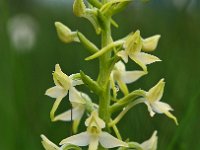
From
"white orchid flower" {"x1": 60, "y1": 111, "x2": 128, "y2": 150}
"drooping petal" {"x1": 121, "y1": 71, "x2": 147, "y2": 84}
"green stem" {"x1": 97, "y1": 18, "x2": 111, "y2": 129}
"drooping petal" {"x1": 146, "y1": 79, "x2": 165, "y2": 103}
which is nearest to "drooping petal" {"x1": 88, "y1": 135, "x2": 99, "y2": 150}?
"white orchid flower" {"x1": 60, "y1": 111, "x2": 128, "y2": 150}

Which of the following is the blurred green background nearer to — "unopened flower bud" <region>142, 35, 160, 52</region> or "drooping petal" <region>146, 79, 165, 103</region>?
"drooping petal" <region>146, 79, 165, 103</region>

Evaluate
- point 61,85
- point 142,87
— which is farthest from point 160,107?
point 142,87

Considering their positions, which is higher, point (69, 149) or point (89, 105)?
point (89, 105)

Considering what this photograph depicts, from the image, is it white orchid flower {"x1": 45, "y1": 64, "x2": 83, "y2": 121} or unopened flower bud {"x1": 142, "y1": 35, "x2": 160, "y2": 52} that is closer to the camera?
white orchid flower {"x1": 45, "y1": 64, "x2": 83, "y2": 121}

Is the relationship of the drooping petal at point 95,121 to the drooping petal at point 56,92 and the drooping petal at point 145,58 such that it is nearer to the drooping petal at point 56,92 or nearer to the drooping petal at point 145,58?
the drooping petal at point 56,92

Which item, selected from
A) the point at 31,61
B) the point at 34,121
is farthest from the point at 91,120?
the point at 31,61

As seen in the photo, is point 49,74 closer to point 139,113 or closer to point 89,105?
point 139,113

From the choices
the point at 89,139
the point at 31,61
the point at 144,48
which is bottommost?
the point at 31,61
